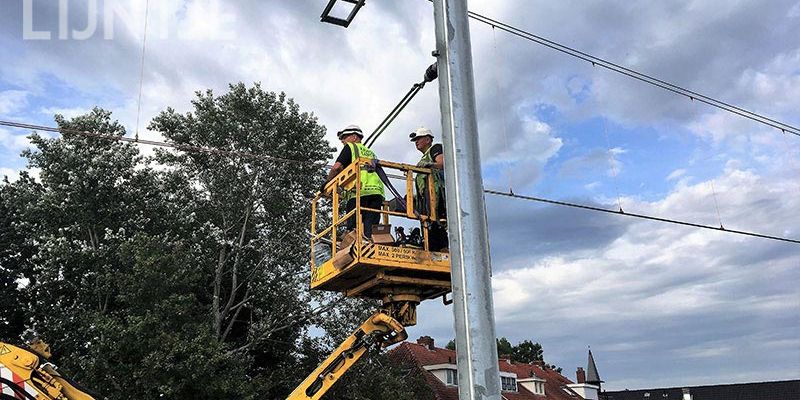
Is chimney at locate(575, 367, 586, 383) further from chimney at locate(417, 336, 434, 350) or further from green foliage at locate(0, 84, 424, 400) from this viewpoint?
green foliage at locate(0, 84, 424, 400)

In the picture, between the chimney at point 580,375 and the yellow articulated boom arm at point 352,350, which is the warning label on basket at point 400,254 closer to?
the yellow articulated boom arm at point 352,350

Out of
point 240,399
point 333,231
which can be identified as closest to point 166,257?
point 240,399

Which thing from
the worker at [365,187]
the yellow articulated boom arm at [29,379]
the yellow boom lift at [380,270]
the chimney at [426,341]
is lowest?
the yellow articulated boom arm at [29,379]

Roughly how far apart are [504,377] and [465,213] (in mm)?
37664

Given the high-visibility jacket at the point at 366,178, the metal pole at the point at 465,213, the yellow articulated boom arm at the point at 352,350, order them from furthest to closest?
the yellow articulated boom arm at the point at 352,350 < the high-visibility jacket at the point at 366,178 < the metal pole at the point at 465,213

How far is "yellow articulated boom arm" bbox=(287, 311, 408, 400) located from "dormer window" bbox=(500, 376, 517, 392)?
31.5 meters

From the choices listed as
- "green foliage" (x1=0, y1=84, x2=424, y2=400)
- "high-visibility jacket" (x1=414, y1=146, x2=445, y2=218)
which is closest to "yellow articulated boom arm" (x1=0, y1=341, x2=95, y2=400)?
"high-visibility jacket" (x1=414, y1=146, x2=445, y2=218)

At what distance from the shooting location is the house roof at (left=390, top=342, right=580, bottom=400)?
33.8 metres

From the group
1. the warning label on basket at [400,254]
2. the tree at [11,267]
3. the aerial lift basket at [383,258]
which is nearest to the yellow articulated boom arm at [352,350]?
the aerial lift basket at [383,258]

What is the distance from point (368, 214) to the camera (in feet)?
28.2

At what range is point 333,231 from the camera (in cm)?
889

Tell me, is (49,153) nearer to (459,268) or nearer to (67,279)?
(67,279)

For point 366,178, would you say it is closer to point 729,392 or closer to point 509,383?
point 509,383

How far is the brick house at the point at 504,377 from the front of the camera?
3388 cm
